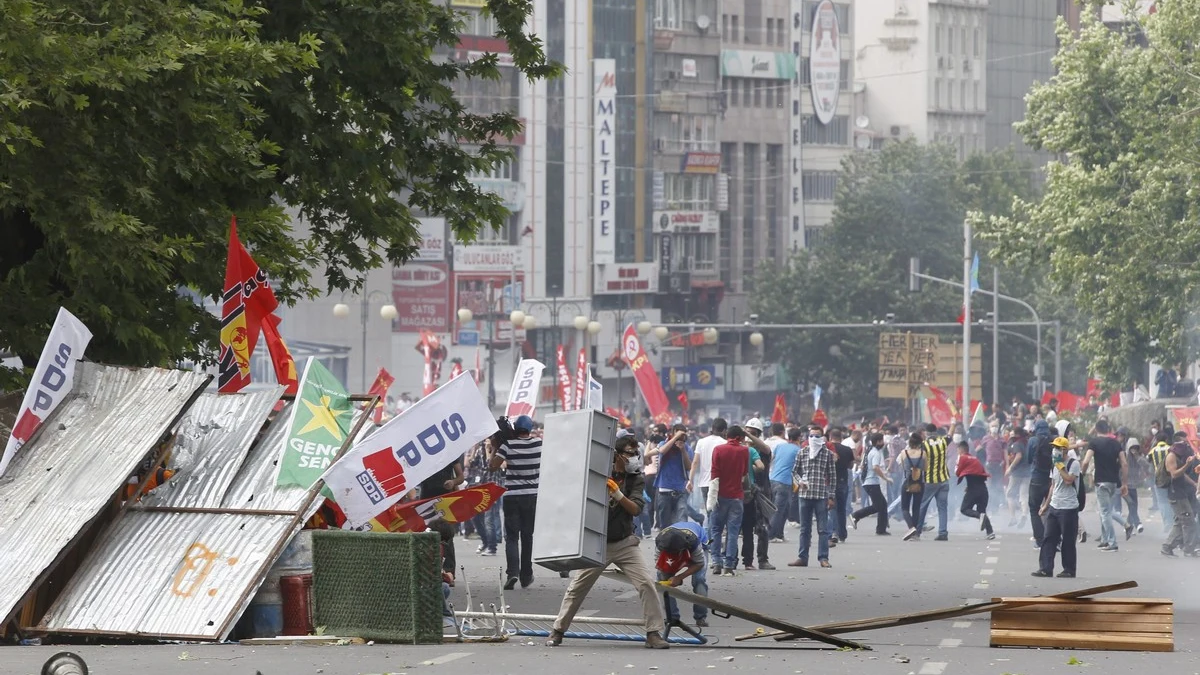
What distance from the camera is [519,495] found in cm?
2038

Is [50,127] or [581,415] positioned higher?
[50,127]

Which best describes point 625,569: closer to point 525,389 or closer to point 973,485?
point 525,389

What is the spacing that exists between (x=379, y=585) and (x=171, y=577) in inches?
56.4

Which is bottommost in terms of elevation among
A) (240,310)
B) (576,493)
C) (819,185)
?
(576,493)

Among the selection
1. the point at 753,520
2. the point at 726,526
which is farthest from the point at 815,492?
the point at 726,526

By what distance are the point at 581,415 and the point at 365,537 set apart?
65.8 inches

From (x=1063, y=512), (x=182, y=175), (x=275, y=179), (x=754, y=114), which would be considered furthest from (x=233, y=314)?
(x=754, y=114)

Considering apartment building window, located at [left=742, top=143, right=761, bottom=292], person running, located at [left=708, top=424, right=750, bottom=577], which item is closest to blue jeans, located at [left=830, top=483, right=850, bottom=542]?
person running, located at [left=708, top=424, right=750, bottom=577]

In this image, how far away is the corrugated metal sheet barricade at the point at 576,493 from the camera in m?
14.0

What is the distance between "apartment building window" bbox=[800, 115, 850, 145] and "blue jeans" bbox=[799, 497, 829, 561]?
102m

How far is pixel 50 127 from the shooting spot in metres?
17.3

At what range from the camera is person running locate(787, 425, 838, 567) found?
23.8 meters

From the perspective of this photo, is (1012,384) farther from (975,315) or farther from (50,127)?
(50,127)

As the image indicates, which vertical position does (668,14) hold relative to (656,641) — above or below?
above
